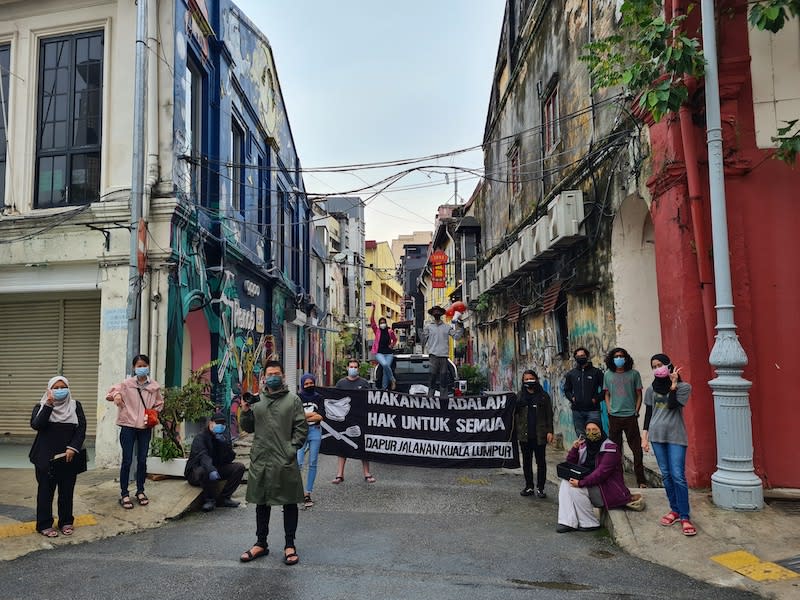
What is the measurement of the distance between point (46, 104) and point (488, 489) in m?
10.3

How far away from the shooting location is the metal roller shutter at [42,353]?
12.2 m

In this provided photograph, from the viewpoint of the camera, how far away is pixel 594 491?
21.8ft

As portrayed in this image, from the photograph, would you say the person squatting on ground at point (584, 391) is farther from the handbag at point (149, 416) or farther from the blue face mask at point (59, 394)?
the blue face mask at point (59, 394)

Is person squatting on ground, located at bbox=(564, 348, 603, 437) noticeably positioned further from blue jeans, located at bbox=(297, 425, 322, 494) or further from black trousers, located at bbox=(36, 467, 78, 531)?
black trousers, located at bbox=(36, 467, 78, 531)

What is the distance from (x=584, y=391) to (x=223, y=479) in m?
4.97

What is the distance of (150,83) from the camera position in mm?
10203

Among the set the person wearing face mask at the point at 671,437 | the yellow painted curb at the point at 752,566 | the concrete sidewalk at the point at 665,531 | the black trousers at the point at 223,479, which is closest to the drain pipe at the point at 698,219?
the person wearing face mask at the point at 671,437

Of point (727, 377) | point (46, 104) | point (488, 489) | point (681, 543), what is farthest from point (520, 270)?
point (46, 104)

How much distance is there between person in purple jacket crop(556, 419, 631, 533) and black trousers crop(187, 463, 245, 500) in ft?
13.1

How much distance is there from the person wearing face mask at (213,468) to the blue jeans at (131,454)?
1.85ft

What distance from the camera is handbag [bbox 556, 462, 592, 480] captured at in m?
6.66

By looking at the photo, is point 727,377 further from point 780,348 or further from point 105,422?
point 105,422

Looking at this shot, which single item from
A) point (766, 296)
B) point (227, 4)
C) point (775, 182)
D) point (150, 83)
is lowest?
point (766, 296)

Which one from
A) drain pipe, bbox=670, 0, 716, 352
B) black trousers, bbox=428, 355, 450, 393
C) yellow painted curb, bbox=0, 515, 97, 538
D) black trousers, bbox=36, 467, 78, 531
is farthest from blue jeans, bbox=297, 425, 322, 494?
drain pipe, bbox=670, 0, 716, 352
